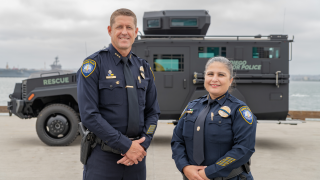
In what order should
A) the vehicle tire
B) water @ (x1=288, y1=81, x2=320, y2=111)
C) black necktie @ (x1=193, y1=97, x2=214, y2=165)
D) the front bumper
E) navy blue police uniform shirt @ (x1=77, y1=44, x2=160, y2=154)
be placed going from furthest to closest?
1. water @ (x1=288, y1=81, x2=320, y2=111)
2. the front bumper
3. the vehicle tire
4. navy blue police uniform shirt @ (x1=77, y1=44, x2=160, y2=154)
5. black necktie @ (x1=193, y1=97, x2=214, y2=165)

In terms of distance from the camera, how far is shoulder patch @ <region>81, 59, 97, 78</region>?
2.14 m

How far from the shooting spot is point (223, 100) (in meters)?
2.04

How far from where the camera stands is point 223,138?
1933mm

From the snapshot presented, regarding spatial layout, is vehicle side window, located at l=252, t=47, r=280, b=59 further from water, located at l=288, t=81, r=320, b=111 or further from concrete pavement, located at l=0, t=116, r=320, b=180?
water, located at l=288, t=81, r=320, b=111

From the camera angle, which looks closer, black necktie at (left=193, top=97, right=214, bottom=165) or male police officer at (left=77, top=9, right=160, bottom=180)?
black necktie at (left=193, top=97, right=214, bottom=165)

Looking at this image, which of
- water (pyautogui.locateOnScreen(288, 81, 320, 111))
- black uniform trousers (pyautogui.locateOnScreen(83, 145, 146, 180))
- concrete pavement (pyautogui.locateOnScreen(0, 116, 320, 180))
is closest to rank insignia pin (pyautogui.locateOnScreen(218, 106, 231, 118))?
black uniform trousers (pyautogui.locateOnScreen(83, 145, 146, 180))

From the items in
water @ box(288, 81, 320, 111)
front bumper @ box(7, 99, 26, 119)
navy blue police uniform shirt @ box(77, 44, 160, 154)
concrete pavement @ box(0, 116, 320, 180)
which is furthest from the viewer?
water @ box(288, 81, 320, 111)

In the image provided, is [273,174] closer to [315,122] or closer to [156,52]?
[156,52]

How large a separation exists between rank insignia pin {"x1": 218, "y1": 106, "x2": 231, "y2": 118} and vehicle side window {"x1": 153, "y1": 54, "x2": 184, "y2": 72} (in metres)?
Answer: 4.53

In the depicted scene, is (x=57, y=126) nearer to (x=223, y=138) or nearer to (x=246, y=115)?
(x=223, y=138)

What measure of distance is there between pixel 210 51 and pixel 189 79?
2.67 ft

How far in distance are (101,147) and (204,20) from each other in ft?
17.5

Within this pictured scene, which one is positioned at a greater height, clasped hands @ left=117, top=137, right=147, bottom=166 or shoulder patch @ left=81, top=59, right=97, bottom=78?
shoulder patch @ left=81, top=59, right=97, bottom=78

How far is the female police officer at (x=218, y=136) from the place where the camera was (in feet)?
6.20
